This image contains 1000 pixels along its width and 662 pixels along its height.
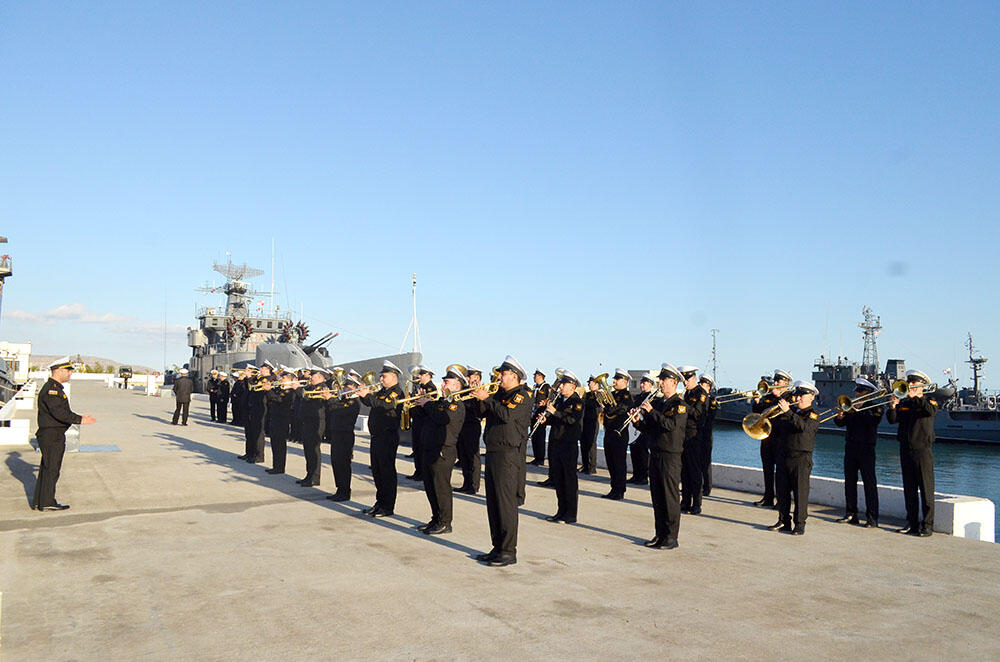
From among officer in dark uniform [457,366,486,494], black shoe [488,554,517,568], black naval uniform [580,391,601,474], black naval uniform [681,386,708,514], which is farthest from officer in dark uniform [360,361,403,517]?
black naval uniform [580,391,601,474]

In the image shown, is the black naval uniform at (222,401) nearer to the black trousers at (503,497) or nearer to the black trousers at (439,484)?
the black trousers at (439,484)

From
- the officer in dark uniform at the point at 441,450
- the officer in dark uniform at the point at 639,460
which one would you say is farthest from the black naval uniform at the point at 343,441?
the officer in dark uniform at the point at 639,460

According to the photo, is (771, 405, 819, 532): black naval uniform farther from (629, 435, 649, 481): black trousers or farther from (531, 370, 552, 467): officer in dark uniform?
(531, 370, 552, 467): officer in dark uniform

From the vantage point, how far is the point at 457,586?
18.2ft

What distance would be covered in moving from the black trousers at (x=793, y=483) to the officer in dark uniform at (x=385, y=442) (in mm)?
4377

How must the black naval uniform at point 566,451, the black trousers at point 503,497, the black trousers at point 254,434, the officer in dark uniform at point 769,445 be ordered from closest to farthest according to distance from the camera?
the black trousers at point 503,497
the black naval uniform at point 566,451
the officer in dark uniform at point 769,445
the black trousers at point 254,434

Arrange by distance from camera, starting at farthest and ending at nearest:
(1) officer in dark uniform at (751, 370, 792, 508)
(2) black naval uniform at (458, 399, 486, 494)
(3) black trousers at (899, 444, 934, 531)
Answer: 1. (2) black naval uniform at (458, 399, 486, 494)
2. (1) officer in dark uniform at (751, 370, 792, 508)
3. (3) black trousers at (899, 444, 934, 531)

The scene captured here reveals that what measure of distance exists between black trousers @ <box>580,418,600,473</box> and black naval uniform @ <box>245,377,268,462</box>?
572 centimetres

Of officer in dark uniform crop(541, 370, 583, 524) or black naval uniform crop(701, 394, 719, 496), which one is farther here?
black naval uniform crop(701, 394, 719, 496)

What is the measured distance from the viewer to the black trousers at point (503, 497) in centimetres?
633

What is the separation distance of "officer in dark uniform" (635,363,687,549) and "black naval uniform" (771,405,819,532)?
59.7 inches

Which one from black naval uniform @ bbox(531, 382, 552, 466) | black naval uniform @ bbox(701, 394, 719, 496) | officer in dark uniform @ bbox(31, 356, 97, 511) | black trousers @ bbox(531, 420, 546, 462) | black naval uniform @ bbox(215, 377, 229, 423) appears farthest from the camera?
black naval uniform @ bbox(215, 377, 229, 423)

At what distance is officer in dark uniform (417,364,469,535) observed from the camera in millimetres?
7547

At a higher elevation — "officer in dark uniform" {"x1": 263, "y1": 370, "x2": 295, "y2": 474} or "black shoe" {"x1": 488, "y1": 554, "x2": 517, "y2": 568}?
"officer in dark uniform" {"x1": 263, "y1": 370, "x2": 295, "y2": 474}
